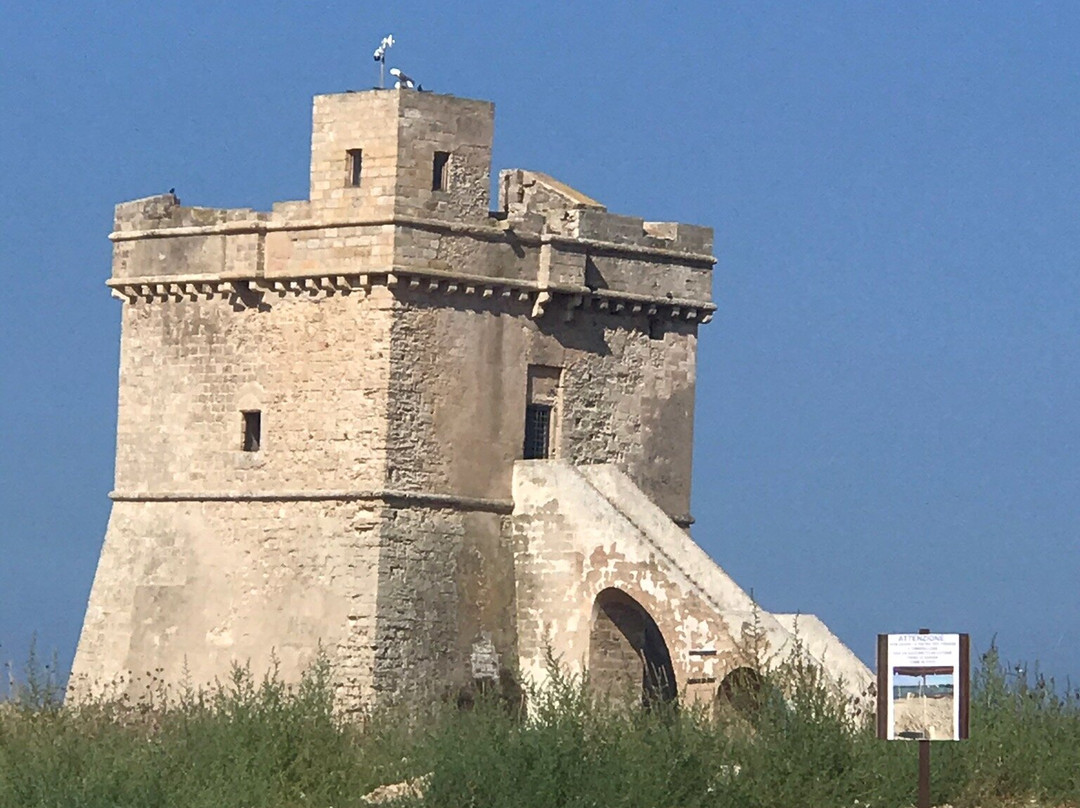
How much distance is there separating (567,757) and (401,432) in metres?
7.44

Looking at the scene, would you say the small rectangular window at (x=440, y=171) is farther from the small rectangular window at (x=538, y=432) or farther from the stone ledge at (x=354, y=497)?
the stone ledge at (x=354, y=497)

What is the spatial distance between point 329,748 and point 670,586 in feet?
18.4

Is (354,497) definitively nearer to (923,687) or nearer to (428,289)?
(428,289)

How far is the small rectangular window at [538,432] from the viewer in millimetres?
31531

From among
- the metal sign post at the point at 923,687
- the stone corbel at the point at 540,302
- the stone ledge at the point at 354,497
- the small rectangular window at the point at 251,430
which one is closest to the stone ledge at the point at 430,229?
the stone corbel at the point at 540,302

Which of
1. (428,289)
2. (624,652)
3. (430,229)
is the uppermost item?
(430,229)

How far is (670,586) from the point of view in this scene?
96.2 ft

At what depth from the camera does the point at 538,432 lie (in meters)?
31.6

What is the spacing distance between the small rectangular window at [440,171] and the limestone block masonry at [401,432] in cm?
2

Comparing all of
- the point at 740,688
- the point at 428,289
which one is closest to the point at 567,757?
the point at 740,688

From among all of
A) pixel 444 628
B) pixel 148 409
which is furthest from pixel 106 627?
pixel 444 628

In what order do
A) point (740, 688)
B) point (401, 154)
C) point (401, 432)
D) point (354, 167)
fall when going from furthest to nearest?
point (354, 167) → point (401, 432) → point (401, 154) → point (740, 688)

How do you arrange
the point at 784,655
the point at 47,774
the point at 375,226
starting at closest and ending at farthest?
1. the point at 47,774
2. the point at 784,655
3. the point at 375,226

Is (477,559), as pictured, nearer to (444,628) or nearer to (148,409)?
(444,628)
